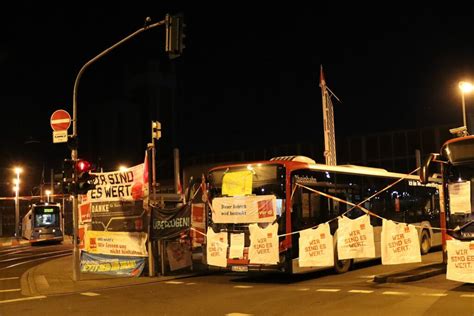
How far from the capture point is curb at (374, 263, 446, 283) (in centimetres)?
1323

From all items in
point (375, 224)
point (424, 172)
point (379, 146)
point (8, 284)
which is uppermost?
point (379, 146)

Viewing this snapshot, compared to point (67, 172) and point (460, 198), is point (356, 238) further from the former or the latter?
point (67, 172)

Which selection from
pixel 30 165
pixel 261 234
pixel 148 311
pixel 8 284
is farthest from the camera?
pixel 30 165

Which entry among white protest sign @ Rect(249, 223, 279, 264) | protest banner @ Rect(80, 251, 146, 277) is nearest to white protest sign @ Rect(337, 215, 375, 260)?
white protest sign @ Rect(249, 223, 279, 264)

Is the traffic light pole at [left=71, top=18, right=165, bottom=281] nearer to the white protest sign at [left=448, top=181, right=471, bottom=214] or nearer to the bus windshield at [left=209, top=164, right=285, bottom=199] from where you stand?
the bus windshield at [left=209, top=164, right=285, bottom=199]

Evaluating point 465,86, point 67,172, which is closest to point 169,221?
point 67,172

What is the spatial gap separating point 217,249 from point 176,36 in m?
5.78

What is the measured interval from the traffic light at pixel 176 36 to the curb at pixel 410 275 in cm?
765

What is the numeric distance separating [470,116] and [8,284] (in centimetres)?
2210

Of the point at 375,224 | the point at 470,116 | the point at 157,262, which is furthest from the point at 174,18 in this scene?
the point at 470,116

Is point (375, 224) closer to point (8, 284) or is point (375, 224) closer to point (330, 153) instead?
point (330, 153)

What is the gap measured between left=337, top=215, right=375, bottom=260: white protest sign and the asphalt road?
31.2 inches

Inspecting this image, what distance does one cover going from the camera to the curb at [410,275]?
13234mm

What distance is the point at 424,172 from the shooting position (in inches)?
452
